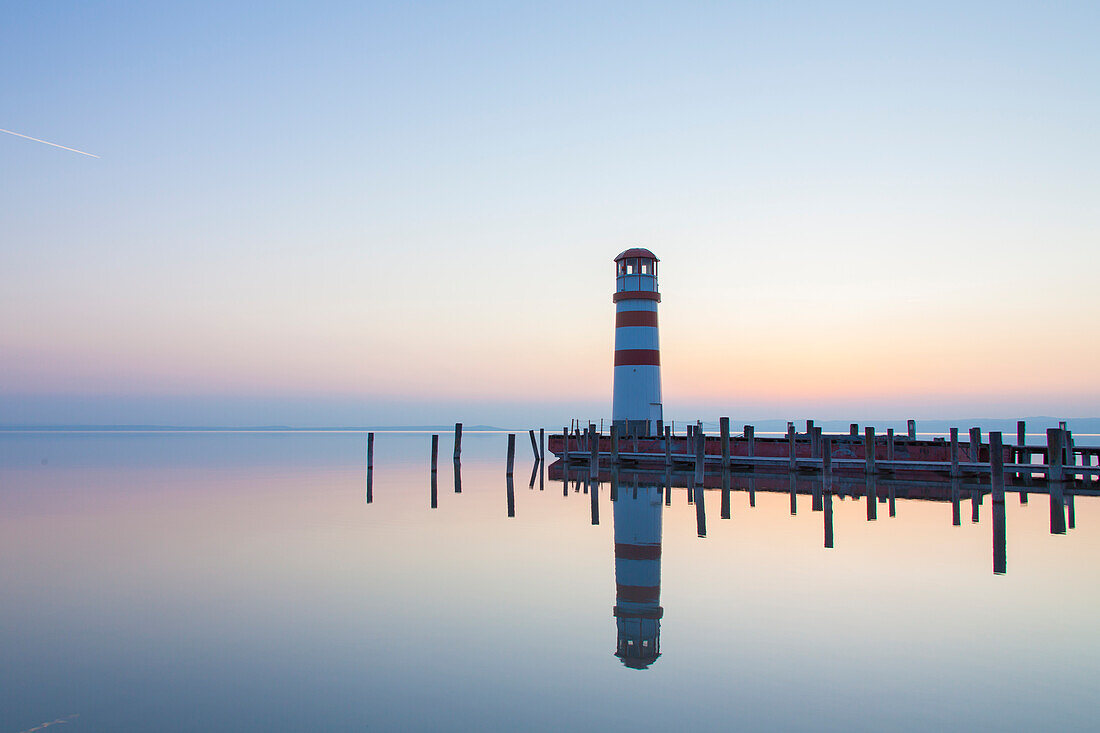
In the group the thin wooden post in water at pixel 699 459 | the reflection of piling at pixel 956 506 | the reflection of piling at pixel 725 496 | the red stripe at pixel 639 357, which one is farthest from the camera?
the red stripe at pixel 639 357

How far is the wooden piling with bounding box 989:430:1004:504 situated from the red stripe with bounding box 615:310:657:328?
1589 cm

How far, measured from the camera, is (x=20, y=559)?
1745cm

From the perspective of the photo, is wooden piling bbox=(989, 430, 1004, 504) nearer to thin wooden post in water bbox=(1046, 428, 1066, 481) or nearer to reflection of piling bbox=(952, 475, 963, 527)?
reflection of piling bbox=(952, 475, 963, 527)

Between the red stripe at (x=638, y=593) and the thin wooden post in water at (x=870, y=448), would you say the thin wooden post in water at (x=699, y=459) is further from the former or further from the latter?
the red stripe at (x=638, y=593)

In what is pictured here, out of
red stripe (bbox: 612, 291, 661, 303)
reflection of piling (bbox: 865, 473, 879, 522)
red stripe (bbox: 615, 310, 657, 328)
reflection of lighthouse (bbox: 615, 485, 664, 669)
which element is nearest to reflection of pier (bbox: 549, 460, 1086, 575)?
reflection of piling (bbox: 865, 473, 879, 522)

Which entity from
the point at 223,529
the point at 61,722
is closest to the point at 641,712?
the point at 61,722

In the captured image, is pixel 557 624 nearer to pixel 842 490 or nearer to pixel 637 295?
pixel 842 490

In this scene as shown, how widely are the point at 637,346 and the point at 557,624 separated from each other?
83.5 feet

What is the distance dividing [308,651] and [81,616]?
188 inches

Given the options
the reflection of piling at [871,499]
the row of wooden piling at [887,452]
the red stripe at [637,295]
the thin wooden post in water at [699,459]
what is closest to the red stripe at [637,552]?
the reflection of piling at [871,499]

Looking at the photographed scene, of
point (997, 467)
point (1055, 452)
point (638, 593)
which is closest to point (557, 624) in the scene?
point (638, 593)

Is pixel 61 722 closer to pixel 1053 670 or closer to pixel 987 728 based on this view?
pixel 987 728

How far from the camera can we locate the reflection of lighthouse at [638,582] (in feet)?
32.7

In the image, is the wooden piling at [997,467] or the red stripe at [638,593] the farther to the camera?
the wooden piling at [997,467]
